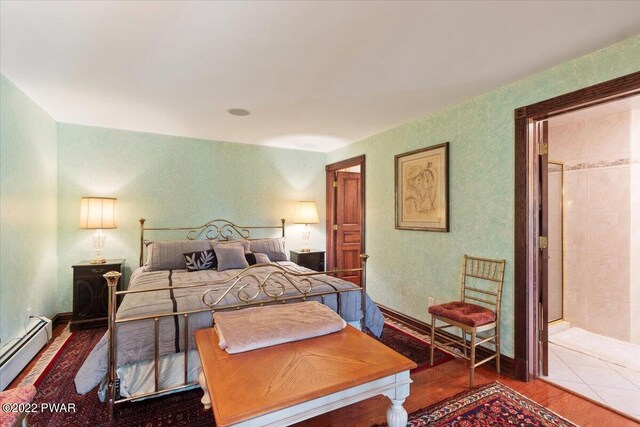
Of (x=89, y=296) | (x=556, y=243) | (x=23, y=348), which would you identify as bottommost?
(x=23, y=348)

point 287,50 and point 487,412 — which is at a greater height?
point 287,50

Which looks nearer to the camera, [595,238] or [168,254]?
[595,238]

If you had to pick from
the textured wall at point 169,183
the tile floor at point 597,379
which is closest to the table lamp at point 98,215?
the textured wall at point 169,183

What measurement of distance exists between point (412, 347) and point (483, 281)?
36.2 inches

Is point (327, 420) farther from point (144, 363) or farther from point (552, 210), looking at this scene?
point (552, 210)

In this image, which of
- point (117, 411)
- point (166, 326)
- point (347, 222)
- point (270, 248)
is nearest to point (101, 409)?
point (117, 411)

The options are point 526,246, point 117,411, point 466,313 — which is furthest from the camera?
point 466,313

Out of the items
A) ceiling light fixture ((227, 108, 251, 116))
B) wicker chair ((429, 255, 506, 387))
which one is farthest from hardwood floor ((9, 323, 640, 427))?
ceiling light fixture ((227, 108, 251, 116))

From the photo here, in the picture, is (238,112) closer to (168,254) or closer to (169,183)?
(169,183)

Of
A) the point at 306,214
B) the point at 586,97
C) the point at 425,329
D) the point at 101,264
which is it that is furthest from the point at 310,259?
the point at 586,97

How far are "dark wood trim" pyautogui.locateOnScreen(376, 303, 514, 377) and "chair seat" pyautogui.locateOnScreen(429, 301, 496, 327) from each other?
391 mm

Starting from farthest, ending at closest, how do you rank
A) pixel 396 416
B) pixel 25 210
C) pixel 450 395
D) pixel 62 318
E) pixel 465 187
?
1. pixel 62 318
2. pixel 465 187
3. pixel 25 210
4. pixel 450 395
5. pixel 396 416

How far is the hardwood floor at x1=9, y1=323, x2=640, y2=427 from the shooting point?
2.03m

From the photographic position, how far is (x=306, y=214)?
4.91m
